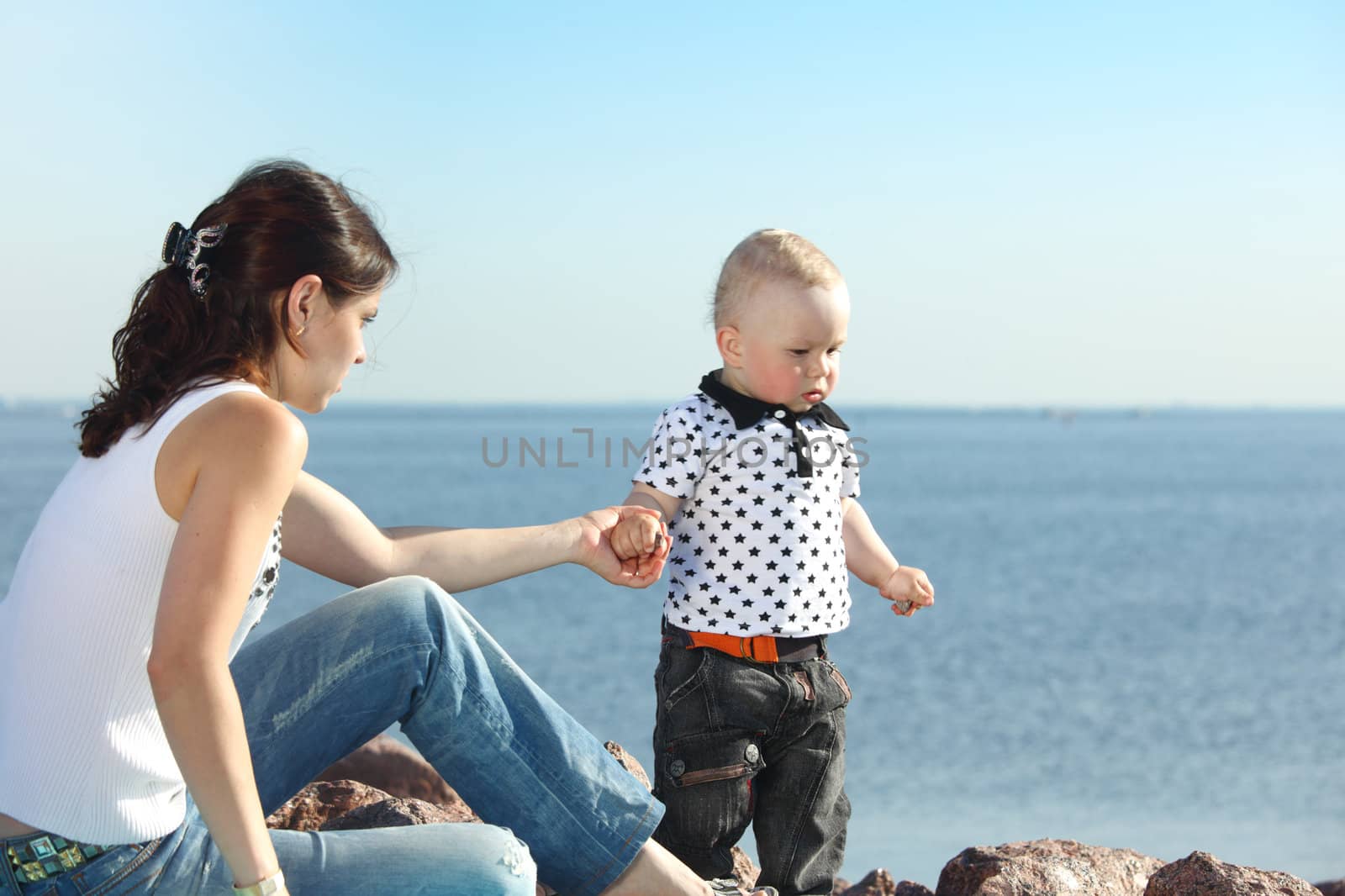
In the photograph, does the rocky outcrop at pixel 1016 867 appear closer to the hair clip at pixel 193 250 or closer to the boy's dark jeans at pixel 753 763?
the boy's dark jeans at pixel 753 763

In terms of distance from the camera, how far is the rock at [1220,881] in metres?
2.94

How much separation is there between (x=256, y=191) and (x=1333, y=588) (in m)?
30.8

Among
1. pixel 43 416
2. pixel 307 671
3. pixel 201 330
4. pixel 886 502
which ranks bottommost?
pixel 43 416

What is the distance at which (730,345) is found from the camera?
3.30 m

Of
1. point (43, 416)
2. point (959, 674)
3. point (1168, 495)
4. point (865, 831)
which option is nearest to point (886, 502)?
point (1168, 495)

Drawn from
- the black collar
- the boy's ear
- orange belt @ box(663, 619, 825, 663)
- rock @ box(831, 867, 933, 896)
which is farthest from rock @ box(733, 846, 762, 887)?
the boy's ear

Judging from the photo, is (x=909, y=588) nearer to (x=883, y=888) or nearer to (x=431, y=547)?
(x=883, y=888)

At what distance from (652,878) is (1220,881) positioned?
4.49ft

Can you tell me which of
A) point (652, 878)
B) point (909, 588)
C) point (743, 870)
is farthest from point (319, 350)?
point (743, 870)

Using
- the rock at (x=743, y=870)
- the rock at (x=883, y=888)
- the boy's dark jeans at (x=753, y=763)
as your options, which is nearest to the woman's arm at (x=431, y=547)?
the boy's dark jeans at (x=753, y=763)

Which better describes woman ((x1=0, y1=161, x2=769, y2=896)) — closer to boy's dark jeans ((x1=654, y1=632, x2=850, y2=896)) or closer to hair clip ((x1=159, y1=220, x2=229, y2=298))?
hair clip ((x1=159, y1=220, x2=229, y2=298))

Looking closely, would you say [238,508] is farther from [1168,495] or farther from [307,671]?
[1168,495]

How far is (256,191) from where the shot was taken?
7.52 feet

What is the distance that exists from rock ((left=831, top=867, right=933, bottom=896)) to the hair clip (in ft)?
8.14
